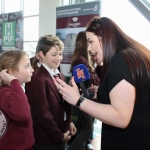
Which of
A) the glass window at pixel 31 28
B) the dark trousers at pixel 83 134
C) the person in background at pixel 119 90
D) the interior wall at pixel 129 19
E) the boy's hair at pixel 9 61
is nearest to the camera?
the person in background at pixel 119 90

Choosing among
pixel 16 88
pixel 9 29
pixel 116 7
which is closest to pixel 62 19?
pixel 116 7

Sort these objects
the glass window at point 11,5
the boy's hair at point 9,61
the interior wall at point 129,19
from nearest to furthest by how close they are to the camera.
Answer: the boy's hair at point 9,61 < the interior wall at point 129,19 < the glass window at point 11,5

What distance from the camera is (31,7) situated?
15.1 ft

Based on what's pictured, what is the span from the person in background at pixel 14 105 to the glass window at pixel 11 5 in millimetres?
4035

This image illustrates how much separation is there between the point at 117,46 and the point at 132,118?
38 centimetres

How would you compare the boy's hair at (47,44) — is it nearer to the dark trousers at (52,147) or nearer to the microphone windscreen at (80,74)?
the microphone windscreen at (80,74)

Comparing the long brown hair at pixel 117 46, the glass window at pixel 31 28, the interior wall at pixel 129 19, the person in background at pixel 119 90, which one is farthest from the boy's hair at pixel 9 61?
the glass window at pixel 31 28

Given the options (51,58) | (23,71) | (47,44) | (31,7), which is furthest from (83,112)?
(31,7)

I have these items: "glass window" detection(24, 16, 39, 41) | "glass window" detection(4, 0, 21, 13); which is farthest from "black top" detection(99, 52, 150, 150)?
"glass window" detection(4, 0, 21, 13)

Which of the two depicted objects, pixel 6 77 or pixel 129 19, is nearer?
pixel 6 77

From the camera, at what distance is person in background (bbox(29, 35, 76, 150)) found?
1.51 meters

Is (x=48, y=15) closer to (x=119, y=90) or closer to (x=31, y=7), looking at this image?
(x=31, y=7)

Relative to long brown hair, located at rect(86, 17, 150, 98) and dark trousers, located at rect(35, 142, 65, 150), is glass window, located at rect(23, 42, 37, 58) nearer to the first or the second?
dark trousers, located at rect(35, 142, 65, 150)

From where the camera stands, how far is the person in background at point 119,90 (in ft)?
2.87
